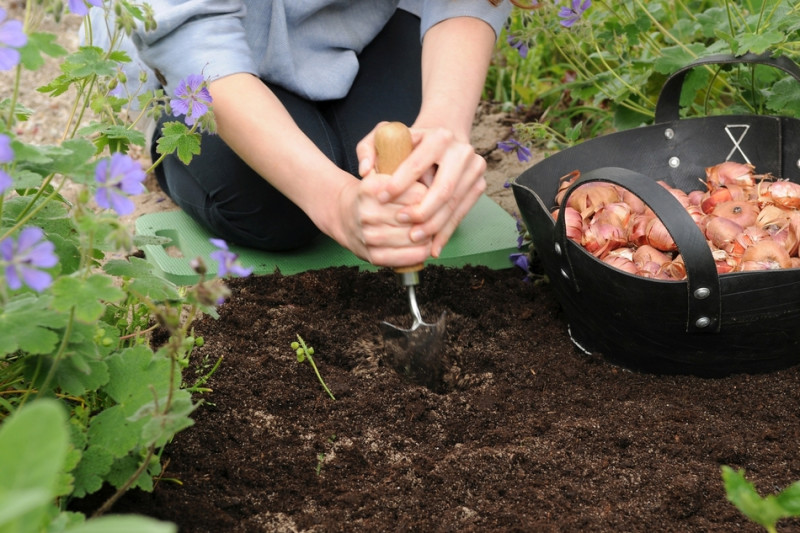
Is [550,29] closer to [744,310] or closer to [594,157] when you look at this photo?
[594,157]

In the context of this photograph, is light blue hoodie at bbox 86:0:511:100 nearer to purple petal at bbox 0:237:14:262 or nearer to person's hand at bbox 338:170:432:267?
person's hand at bbox 338:170:432:267

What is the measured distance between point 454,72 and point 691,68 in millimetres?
490

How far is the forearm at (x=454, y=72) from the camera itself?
173 cm

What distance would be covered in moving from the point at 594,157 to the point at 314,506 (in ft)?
3.11

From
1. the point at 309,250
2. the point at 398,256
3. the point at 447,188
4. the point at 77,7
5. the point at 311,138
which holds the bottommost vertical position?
the point at 309,250

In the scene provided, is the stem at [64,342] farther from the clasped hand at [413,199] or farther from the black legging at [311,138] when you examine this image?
the black legging at [311,138]

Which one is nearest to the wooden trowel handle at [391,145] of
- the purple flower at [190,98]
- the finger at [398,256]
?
the finger at [398,256]

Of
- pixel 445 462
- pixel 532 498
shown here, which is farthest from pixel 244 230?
pixel 532 498

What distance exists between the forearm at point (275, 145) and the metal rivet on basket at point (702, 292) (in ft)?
2.08

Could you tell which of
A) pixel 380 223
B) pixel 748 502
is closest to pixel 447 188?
pixel 380 223

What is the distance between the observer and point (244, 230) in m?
2.11

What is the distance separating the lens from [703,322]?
4.33 feet

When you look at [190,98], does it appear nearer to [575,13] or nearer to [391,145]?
[391,145]

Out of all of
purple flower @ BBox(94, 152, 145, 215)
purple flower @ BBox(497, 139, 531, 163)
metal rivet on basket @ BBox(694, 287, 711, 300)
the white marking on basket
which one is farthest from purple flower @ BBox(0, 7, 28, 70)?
the white marking on basket
